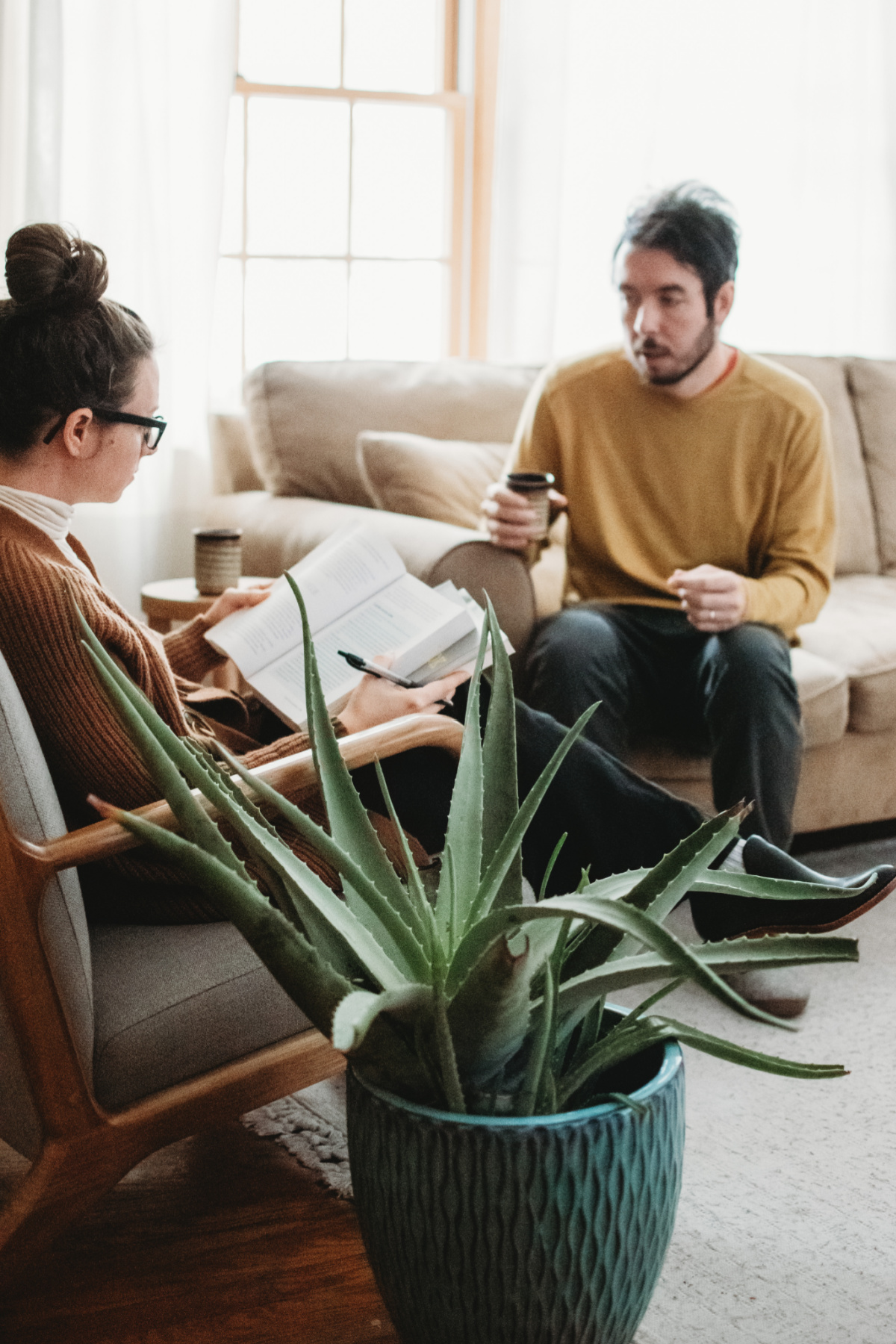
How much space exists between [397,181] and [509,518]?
1.85 meters

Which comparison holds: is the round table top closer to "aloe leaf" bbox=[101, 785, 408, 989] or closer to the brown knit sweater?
the brown knit sweater

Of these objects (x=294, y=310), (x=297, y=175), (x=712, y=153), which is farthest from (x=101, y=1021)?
(x=712, y=153)

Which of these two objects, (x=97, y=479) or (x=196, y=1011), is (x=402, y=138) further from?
(x=196, y=1011)

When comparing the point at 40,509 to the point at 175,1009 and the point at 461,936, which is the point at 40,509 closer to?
the point at 175,1009

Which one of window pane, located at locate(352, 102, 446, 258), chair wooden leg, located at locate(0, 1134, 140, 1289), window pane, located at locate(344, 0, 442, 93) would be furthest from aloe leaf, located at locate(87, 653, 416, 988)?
window pane, located at locate(344, 0, 442, 93)

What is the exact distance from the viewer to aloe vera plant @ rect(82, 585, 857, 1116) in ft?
3.24

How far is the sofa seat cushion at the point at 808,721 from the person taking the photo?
7.48ft

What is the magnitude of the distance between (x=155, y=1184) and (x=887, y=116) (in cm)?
356

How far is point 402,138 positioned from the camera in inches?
141

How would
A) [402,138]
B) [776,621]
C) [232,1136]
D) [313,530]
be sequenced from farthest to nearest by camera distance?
1. [402,138]
2. [313,530]
3. [776,621]
4. [232,1136]

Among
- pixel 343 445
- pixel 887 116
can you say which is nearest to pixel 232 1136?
pixel 343 445

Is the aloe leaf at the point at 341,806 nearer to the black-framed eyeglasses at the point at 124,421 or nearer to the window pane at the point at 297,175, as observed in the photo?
the black-framed eyeglasses at the point at 124,421

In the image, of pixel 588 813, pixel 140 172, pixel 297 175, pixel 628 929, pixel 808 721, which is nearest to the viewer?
pixel 628 929

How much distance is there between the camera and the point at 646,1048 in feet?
3.71
